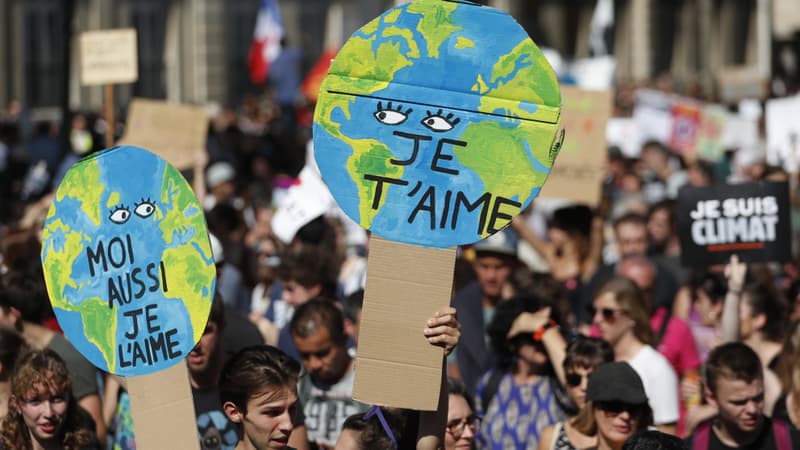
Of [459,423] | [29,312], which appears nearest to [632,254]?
[29,312]

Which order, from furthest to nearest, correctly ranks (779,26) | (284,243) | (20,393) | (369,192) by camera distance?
(779,26), (284,243), (20,393), (369,192)

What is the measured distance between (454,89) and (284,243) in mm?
5136

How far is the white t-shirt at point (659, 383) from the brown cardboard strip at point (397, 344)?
232 centimetres

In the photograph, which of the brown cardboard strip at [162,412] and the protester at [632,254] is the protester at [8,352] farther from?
the protester at [632,254]

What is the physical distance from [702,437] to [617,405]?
59 cm

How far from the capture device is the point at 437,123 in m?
4.75

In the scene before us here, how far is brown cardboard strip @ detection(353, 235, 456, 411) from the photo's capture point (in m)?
4.67

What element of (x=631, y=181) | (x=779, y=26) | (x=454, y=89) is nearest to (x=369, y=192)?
(x=454, y=89)

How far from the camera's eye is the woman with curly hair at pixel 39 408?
5.39 meters

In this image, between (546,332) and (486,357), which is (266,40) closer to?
(486,357)

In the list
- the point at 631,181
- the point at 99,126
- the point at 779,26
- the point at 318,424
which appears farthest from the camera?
the point at 779,26

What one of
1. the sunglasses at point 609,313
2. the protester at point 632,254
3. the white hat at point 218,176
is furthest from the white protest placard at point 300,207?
the sunglasses at point 609,313

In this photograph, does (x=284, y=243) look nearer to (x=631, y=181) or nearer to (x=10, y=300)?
(x=10, y=300)

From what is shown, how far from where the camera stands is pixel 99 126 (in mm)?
19859
